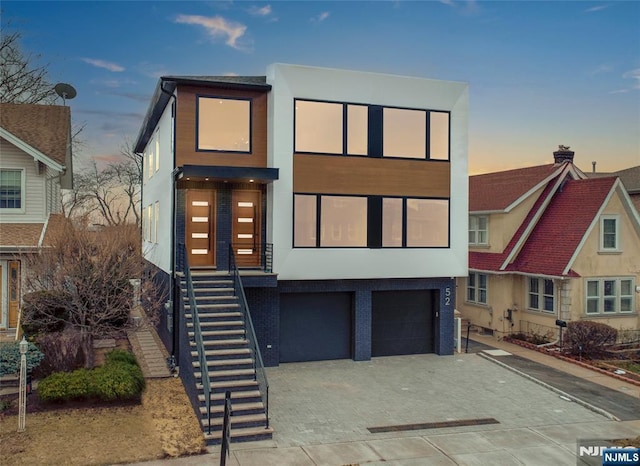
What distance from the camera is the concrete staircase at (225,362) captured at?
1136cm

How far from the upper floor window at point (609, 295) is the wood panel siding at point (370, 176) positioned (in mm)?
7880

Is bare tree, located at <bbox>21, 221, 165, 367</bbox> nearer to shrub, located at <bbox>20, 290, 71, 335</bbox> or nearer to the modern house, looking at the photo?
shrub, located at <bbox>20, 290, 71, 335</bbox>

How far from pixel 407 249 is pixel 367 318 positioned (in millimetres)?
2638

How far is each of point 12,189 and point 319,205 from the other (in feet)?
37.7

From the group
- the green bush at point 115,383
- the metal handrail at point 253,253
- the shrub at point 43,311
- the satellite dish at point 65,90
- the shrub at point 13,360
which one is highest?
the satellite dish at point 65,90

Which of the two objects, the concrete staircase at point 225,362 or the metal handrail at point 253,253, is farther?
the metal handrail at point 253,253

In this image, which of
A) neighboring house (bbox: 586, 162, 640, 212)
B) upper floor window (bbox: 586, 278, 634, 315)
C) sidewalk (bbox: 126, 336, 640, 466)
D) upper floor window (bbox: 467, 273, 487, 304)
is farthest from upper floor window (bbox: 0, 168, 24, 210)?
neighboring house (bbox: 586, 162, 640, 212)

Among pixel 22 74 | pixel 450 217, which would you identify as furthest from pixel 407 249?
pixel 22 74

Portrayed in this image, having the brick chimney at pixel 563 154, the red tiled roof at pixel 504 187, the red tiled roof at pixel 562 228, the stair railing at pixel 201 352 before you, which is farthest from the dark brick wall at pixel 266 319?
the brick chimney at pixel 563 154

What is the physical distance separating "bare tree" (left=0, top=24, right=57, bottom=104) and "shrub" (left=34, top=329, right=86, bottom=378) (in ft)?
83.8

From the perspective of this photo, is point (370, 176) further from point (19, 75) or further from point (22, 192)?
point (19, 75)

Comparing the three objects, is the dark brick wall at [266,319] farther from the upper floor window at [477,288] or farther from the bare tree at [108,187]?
the bare tree at [108,187]

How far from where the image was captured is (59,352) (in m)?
14.2

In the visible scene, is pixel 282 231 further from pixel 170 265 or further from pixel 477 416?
pixel 477 416
